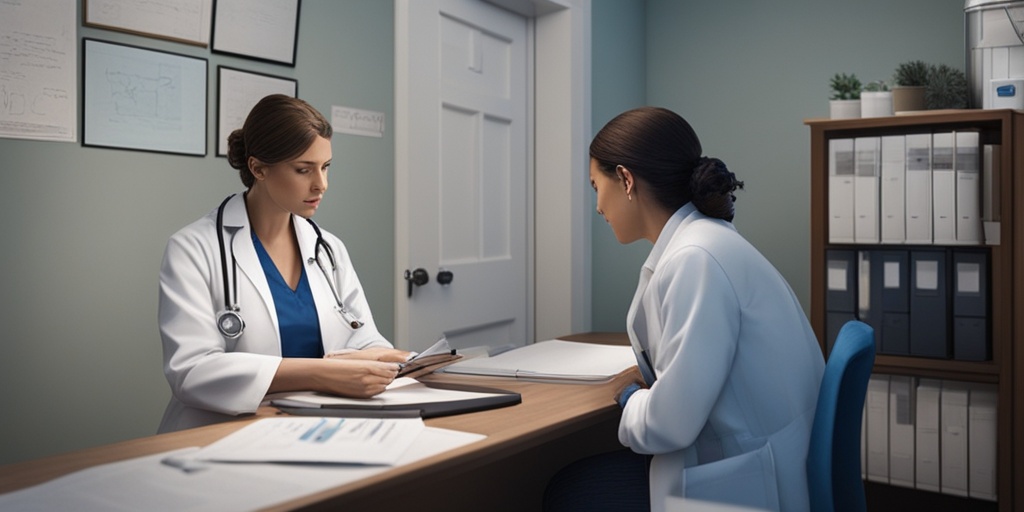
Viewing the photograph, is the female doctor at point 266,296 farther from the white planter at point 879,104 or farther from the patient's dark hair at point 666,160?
the white planter at point 879,104

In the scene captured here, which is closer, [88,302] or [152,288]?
[88,302]

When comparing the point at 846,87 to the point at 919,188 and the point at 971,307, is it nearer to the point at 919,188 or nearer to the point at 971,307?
the point at 919,188

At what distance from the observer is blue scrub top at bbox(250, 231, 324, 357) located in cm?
182

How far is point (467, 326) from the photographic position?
3180 mm

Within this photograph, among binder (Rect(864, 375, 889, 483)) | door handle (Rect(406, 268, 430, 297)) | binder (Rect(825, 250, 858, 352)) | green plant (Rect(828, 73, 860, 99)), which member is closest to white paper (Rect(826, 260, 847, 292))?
binder (Rect(825, 250, 858, 352))

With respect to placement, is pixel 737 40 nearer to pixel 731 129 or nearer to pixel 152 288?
pixel 731 129

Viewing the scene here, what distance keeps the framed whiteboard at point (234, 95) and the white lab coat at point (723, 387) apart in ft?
4.14

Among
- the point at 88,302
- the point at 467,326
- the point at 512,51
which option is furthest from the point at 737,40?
the point at 88,302

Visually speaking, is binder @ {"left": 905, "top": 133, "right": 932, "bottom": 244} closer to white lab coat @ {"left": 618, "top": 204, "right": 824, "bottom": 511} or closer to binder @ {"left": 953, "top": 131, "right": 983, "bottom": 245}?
binder @ {"left": 953, "top": 131, "right": 983, "bottom": 245}

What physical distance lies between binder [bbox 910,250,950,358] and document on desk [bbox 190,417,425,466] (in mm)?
2303

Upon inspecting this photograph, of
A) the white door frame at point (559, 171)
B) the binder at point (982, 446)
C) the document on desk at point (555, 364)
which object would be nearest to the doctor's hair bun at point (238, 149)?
the document on desk at point (555, 364)

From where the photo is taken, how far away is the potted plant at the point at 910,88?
3.04 m

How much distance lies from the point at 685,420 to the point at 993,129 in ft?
7.67

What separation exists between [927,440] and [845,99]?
1.28 metres
